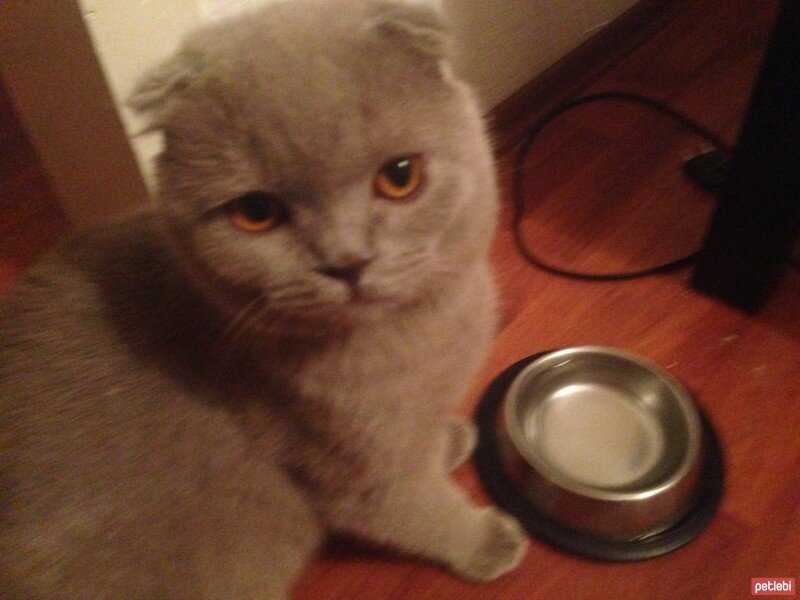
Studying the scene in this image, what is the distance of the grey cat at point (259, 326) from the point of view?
1.68 feet

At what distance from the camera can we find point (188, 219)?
1.78 feet

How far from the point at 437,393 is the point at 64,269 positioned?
1.20 feet

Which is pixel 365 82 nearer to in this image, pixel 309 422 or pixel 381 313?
pixel 381 313

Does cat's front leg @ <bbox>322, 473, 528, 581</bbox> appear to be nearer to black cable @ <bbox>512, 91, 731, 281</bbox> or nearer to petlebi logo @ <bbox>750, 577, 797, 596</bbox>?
petlebi logo @ <bbox>750, 577, 797, 596</bbox>

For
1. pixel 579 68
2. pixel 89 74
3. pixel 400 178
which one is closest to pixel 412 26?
pixel 400 178

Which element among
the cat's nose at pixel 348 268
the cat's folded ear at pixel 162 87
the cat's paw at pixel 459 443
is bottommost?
the cat's paw at pixel 459 443

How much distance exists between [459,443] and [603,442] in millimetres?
185

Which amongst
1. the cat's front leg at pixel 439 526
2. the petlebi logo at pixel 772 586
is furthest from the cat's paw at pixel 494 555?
the petlebi logo at pixel 772 586

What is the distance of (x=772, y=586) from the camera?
791 millimetres

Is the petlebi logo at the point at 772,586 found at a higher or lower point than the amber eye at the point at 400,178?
lower

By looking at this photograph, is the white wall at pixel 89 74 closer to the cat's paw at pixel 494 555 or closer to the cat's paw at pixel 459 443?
the cat's paw at pixel 459 443

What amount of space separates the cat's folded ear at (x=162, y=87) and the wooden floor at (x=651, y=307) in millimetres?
563

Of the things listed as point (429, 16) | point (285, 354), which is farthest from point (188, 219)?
point (429, 16)

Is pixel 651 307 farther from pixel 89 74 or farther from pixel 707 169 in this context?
pixel 89 74
